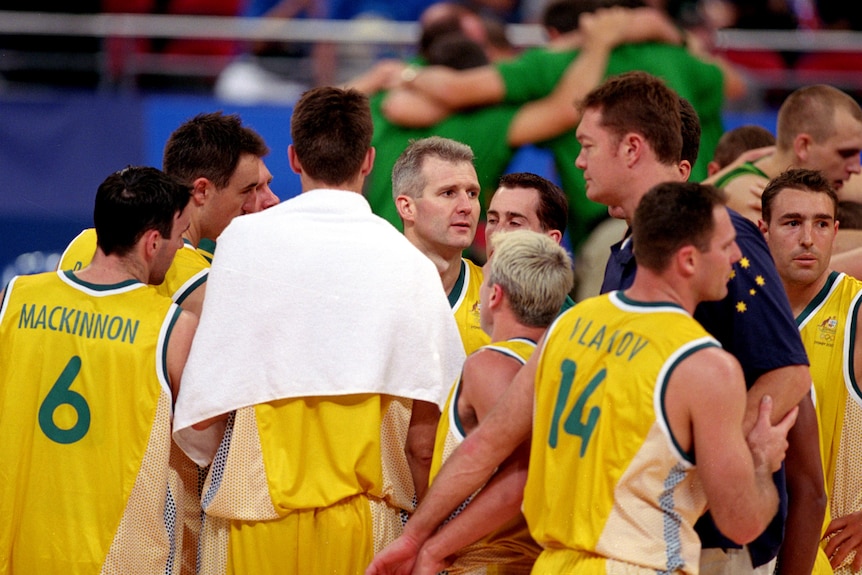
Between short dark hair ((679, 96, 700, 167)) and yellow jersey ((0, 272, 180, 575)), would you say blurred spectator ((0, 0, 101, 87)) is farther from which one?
short dark hair ((679, 96, 700, 167))

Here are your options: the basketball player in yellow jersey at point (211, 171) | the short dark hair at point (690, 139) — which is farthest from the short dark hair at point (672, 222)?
the basketball player in yellow jersey at point (211, 171)

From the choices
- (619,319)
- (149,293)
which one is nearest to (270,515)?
(149,293)

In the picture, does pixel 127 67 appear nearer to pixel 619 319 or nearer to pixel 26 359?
pixel 26 359

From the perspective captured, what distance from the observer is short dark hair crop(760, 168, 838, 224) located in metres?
4.91

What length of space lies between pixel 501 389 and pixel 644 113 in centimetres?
104

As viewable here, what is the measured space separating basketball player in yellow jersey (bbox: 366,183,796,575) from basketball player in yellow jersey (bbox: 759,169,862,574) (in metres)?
1.18

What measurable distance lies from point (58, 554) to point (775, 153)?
13.0 ft

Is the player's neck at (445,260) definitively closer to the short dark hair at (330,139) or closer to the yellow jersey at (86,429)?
the short dark hair at (330,139)

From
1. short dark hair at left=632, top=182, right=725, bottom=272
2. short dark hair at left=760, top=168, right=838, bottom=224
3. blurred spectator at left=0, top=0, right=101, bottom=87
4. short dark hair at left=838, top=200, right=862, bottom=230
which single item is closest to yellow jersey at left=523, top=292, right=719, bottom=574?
short dark hair at left=632, top=182, right=725, bottom=272

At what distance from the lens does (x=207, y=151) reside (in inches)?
193

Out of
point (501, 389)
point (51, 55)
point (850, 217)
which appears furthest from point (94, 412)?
point (51, 55)

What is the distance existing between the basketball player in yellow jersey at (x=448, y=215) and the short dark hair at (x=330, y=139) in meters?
0.88

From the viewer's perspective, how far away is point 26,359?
416 centimetres

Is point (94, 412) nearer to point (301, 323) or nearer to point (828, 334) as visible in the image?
point (301, 323)
